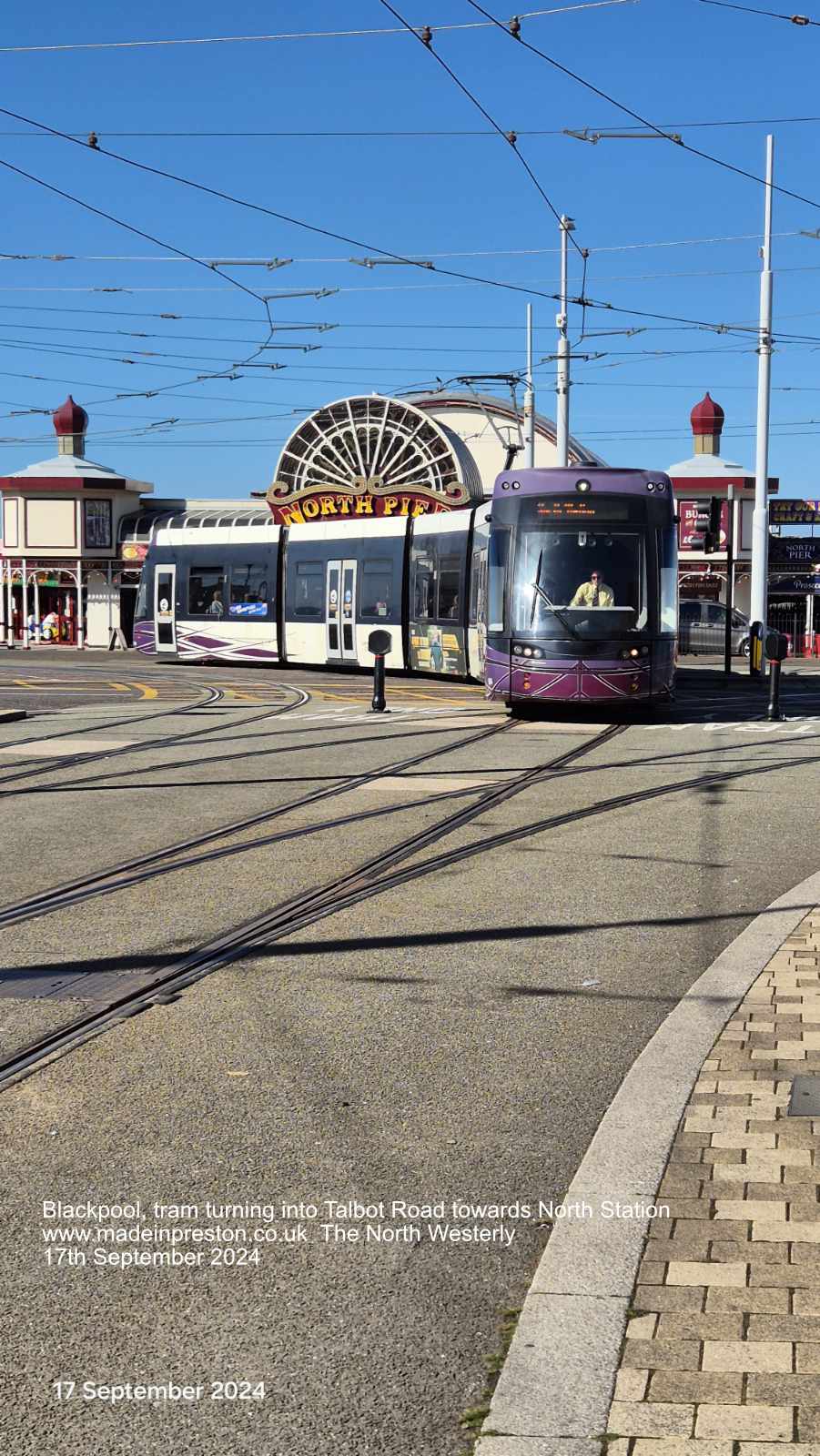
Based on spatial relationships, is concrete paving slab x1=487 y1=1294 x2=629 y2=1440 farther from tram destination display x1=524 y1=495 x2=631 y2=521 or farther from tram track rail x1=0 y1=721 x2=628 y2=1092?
tram destination display x1=524 y1=495 x2=631 y2=521

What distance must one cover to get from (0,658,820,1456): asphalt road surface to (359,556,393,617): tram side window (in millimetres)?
17420

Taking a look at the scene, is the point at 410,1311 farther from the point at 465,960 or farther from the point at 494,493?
the point at 494,493

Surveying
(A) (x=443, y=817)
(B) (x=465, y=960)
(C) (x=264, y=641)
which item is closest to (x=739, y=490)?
(C) (x=264, y=641)

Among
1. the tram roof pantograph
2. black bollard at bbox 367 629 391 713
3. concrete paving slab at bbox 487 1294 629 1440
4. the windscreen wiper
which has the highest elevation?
the tram roof pantograph

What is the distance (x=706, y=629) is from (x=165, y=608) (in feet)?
55.2

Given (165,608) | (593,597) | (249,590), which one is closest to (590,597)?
(593,597)

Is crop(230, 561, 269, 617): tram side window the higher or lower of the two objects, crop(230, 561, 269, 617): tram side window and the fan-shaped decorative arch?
the lower

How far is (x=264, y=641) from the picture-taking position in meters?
34.3

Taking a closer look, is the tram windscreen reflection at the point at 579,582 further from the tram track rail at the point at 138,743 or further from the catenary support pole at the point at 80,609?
the catenary support pole at the point at 80,609

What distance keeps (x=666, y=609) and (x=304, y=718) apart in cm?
486

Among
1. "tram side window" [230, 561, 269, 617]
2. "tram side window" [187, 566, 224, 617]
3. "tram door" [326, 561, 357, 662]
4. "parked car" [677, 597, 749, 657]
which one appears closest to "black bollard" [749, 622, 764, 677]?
"tram door" [326, 561, 357, 662]

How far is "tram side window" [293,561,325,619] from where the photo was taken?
3244 centimetres

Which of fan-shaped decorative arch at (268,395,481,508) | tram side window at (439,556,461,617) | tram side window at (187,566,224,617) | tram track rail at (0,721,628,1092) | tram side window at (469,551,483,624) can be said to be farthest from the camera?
fan-shaped decorative arch at (268,395,481,508)

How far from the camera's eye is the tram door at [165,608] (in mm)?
35125
